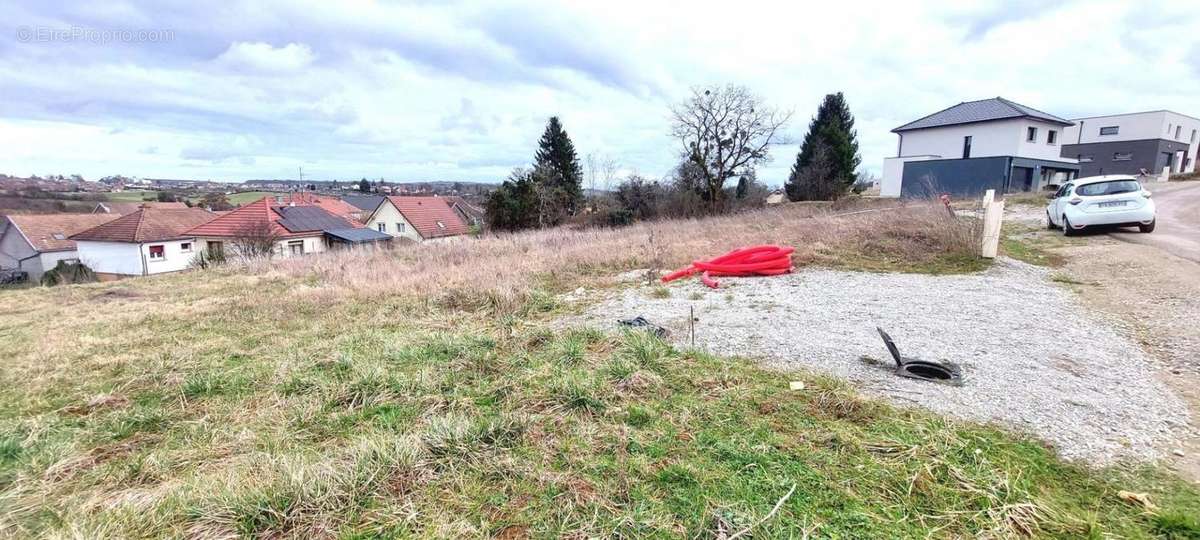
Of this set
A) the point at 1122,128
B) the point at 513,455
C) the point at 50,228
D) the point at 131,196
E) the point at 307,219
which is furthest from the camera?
the point at 131,196

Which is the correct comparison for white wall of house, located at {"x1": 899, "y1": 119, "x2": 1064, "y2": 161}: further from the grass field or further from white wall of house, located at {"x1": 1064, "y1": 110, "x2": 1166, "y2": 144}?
the grass field

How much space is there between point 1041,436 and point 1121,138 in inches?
2165

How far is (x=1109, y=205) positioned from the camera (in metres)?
9.78

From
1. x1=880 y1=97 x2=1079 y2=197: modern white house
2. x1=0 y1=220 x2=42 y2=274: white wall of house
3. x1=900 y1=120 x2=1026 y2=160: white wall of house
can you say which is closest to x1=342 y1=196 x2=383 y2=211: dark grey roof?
x1=0 y1=220 x2=42 y2=274: white wall of house

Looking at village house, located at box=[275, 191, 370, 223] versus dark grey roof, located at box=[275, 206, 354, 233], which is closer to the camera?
dark grey roof, located at box=[275, 206, 354, 233]

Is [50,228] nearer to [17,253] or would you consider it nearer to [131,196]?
[17,253]

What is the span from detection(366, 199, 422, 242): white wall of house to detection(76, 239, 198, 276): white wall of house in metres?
12.4

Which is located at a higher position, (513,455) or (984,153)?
(984,153)

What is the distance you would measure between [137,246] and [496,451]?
3394 centimetres

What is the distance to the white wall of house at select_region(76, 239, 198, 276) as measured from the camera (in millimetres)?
25984

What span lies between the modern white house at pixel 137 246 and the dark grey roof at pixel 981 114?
147 ft

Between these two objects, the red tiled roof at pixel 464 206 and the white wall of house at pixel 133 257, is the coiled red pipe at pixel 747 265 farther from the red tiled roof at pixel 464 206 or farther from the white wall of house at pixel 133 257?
the red tiled roof at pixel 464 206

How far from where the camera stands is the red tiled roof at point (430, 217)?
37.2m

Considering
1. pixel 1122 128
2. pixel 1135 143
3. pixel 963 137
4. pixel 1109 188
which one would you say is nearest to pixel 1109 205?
pixel 1109 188
